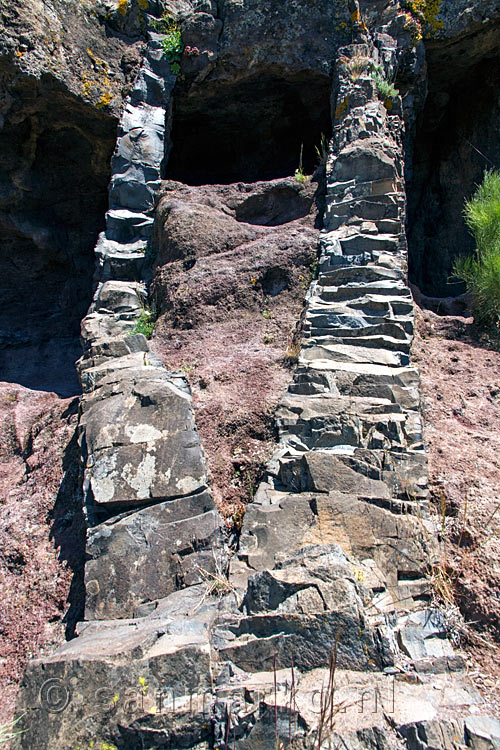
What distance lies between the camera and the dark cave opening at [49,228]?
25.4ft

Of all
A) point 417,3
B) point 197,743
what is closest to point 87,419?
point 197,743

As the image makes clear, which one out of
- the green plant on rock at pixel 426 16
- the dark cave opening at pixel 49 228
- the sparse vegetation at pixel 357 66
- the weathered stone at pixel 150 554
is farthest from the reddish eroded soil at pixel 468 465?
the dark cave opening at pixel 49 228

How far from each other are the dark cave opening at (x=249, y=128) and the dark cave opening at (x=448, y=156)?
1.60 m

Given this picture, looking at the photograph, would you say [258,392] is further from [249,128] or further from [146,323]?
[249,128]

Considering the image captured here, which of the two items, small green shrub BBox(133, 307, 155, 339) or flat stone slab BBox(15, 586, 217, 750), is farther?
small green shrub BBox(133, 307, 155, 339)

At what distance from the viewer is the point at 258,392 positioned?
466cm

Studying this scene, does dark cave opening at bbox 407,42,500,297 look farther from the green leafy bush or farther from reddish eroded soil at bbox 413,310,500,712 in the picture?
reddish eroded soil at bbox 413,310,500,712

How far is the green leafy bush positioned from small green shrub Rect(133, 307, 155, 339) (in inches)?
132

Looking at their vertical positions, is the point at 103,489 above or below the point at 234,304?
below

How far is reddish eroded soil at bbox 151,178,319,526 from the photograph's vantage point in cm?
432

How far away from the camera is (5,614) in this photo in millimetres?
3834

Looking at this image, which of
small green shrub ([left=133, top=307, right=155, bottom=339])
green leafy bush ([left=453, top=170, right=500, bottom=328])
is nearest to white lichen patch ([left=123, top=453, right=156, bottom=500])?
small green shrub ([left=133, top=307, right=155, bottom=339])

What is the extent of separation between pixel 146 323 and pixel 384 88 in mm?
3992

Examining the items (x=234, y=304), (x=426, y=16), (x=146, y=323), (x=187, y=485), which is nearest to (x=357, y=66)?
(x=426, y=16)
